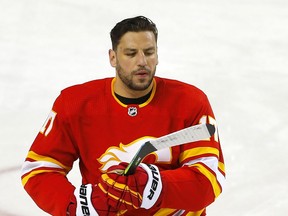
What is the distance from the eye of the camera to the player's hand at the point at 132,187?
189 cm

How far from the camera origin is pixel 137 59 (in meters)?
2.03

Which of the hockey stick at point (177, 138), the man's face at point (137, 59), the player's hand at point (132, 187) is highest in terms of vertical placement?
the man's face at point (137, 59)

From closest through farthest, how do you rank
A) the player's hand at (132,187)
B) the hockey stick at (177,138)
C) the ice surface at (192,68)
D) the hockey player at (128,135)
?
the hockey stick at (177,138), the player's hand at (132,187), the hockey player at (128,135), the ice surface at (192,68)

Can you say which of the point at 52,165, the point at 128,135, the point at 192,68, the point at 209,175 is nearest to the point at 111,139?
the point at 128,135

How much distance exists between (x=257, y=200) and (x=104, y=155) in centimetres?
93

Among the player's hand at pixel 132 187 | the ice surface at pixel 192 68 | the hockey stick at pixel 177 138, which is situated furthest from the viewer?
the ice surface at pixel 192 68

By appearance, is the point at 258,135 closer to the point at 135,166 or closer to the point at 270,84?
the point at 270,84

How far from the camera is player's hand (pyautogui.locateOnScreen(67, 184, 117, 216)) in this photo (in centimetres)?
193

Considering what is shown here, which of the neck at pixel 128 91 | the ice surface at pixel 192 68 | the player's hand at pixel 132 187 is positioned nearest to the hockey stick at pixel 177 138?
the player's hand at pixel 132 187

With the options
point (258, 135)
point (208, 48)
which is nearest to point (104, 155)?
point (258, 135)

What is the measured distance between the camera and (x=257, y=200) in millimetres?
2857

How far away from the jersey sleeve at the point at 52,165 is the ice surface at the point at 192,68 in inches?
29.2

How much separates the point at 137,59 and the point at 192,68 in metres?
1.92

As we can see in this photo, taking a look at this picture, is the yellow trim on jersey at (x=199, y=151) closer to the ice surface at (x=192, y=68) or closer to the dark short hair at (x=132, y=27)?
the dark short hair at (x=132, y=27)
